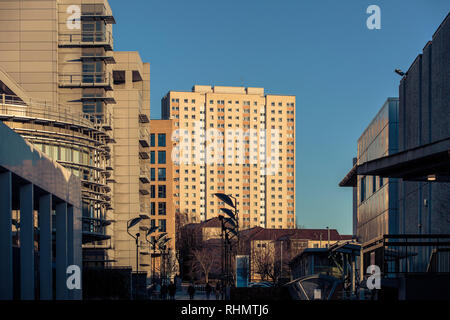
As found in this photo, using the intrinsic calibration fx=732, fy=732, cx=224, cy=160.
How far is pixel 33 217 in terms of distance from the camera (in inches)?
1164

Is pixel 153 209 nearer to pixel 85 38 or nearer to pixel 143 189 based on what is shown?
pixel 143 189

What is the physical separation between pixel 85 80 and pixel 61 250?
44.9m

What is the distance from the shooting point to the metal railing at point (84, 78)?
79938 millimetres

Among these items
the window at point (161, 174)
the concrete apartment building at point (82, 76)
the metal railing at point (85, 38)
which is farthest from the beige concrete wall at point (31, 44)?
the window at point (161, 174)

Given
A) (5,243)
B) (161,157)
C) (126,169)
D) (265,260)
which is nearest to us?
(5,243)

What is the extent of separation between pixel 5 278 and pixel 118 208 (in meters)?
63.8

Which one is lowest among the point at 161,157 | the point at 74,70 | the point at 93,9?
the point at 161,157

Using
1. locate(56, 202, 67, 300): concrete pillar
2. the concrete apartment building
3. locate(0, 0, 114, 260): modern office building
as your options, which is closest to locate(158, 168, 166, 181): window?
the concrete apartment building

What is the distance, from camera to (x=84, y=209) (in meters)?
68.3

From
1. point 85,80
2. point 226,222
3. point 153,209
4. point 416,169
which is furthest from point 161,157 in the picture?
point 416,169

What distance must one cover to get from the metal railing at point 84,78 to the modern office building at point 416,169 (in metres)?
37.3
